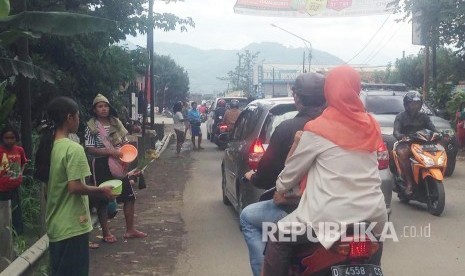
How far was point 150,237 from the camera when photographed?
851 cm

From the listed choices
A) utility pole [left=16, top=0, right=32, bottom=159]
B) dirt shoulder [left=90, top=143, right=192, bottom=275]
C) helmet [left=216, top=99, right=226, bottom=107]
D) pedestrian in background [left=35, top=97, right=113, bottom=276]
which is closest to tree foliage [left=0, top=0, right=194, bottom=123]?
dirt shoulder [left=90, top=143, right=192, bottom=275]

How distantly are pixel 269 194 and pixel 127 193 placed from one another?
3.59 meters

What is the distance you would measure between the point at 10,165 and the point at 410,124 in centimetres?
570

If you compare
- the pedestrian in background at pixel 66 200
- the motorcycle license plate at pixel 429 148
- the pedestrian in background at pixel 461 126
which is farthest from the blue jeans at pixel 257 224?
the pedestrian in background at pixel 461 126

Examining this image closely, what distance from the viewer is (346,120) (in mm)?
3736

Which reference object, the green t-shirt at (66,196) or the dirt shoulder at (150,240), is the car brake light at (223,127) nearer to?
the dirt shoulder at (150,240)

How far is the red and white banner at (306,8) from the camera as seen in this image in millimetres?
37062

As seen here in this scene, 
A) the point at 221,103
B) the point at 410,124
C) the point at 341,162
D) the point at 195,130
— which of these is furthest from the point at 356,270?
the point at 221,103

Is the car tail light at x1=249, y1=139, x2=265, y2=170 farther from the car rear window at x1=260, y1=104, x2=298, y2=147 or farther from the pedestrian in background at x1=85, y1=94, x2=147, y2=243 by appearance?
the pedestrian in background at x1=85, y1=94, x2=147, y2=243

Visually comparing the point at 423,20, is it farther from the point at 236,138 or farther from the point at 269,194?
the point at 269,194

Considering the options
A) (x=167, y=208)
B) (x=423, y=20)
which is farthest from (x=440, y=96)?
(x=167, y=208)

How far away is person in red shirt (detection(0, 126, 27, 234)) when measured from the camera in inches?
298

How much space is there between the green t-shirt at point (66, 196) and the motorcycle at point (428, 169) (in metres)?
5.86

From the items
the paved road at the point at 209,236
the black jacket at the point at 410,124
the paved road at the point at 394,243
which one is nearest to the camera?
the paved road at the point at 394,243
